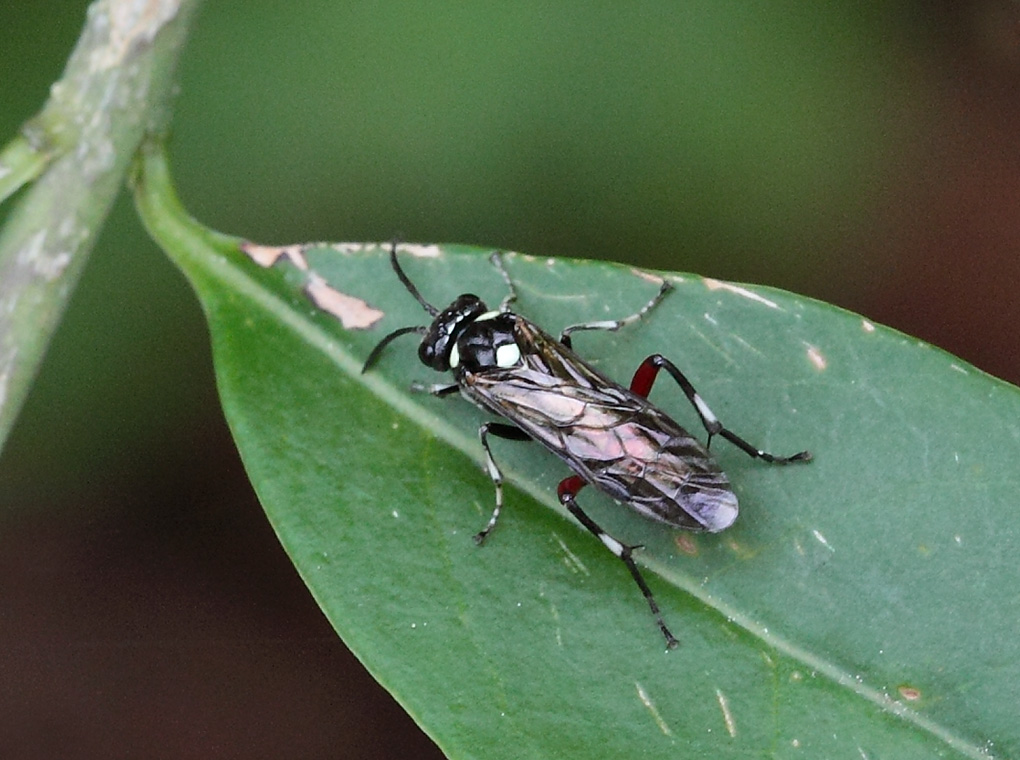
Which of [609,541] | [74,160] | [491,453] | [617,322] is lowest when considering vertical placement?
[609,541]

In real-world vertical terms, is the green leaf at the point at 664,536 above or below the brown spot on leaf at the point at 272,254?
below

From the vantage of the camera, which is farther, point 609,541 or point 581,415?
point 581,415

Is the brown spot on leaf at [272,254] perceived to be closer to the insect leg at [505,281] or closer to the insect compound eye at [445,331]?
the insect compound eye at [445,331]

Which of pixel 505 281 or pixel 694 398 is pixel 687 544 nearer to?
pixel 694 398

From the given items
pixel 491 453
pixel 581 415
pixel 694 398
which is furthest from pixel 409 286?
pixel 694 398

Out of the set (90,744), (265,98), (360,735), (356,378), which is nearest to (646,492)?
(356,378)

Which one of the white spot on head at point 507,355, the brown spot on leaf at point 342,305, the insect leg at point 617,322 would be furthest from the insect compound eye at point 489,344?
the brown spot on leaf at point 342,305

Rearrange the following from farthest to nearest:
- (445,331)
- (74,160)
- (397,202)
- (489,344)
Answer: (397,202) → (489,344) → (445,331) → (74,160)

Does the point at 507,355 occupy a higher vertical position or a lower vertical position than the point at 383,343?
lower
